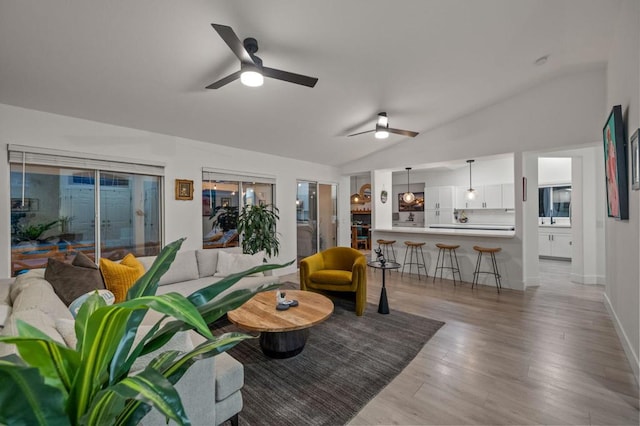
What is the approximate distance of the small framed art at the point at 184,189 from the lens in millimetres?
4464

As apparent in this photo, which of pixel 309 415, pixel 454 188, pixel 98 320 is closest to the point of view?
pixel 98 320

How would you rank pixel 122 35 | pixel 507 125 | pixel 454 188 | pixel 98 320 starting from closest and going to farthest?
pixel 98 320
pixel 122 35
pixel 507 125
pixel 454 188

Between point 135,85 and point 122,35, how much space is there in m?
0.74

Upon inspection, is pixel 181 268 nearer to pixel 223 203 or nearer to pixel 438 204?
pixel 223 203

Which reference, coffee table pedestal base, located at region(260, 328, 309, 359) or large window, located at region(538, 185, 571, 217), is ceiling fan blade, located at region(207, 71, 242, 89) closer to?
coffee table pedestal base, located at region(260, 328, 309, 359)

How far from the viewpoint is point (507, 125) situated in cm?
479

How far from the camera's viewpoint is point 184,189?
4543 millimetres

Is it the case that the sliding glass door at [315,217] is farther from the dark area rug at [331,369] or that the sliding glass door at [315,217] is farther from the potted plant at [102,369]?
the potted plant at [102,369]

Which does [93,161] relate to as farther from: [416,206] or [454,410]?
[416,206]

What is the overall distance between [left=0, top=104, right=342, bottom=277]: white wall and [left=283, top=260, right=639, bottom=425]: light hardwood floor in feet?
10.9

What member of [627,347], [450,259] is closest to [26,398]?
[627,347]

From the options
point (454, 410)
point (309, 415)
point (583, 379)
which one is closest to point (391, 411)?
point (454, 410)

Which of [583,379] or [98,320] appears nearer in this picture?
[98,320]

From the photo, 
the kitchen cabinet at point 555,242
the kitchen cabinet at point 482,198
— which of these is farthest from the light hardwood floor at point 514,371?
the kitchen cabinet at point 482,198
